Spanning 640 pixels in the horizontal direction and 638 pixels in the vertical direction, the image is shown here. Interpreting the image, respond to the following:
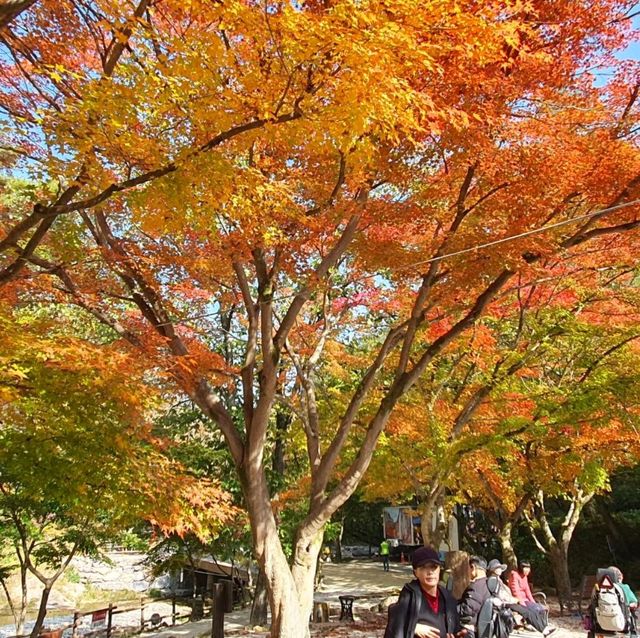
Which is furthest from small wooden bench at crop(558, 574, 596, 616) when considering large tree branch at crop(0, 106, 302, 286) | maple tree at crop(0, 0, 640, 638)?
large tree branch at crop(0, 106, 302, 286)

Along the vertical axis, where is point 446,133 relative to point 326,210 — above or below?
above

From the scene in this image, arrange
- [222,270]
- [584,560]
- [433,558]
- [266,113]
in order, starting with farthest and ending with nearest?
[584,560]
[222,270]
[266,113]
[433,558]

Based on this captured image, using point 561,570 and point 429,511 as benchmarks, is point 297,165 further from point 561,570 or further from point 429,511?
point 561,570

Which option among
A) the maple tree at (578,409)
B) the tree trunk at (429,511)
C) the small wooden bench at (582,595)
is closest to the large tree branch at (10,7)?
the maple tree at (578,409)

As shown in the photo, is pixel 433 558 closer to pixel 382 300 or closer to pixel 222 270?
pixel 222 270

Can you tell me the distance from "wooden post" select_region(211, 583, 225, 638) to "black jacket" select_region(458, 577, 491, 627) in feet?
8.96

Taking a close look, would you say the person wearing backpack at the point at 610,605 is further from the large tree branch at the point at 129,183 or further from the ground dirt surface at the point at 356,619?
the large tree branch at the point at 129,183

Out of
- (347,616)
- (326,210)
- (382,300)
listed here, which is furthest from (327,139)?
(347,616)

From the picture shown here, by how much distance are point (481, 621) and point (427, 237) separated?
5749 mm

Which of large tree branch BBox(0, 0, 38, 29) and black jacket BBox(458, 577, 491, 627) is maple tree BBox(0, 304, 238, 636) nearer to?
large tree branch BBox(0, 0, 38, 29)

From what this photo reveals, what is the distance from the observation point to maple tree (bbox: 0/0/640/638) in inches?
162

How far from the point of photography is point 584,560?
2022cm

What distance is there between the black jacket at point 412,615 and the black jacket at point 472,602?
6.95 feet

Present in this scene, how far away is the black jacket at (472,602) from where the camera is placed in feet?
17.0
